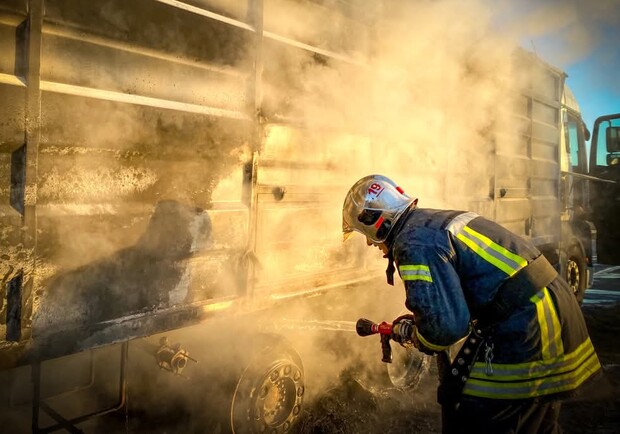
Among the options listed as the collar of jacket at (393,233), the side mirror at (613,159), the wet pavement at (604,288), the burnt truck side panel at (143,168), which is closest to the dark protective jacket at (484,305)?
the collar of jacket at (393,233)

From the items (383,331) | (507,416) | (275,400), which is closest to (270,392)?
(275,400)

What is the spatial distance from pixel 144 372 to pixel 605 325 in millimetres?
6703

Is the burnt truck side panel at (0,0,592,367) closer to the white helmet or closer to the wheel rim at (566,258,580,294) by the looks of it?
the white helmet

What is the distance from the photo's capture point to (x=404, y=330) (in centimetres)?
233

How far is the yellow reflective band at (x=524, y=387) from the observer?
2061mm

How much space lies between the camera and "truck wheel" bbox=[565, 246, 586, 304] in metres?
7.15

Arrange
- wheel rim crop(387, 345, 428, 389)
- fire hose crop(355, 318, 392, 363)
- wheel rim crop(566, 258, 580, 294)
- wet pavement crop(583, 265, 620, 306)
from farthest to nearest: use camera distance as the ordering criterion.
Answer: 1. wet pavement crop(583, 265, 620, 306)
2. wheel rim crop(566, 258, 580, 294)
3. wheel rim crop(387, 345, 428, 389)
4. fire hose crop(355, 318, 392, 363)

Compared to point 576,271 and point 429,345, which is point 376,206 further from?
point 576,271

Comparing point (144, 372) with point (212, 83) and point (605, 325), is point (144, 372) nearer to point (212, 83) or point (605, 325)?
point (212, 83)

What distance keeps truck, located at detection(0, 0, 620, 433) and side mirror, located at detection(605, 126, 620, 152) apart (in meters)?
6.48

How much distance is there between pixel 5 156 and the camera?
5.89ft

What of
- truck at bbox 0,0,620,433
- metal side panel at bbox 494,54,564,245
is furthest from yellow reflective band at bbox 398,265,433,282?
metal side panel at bbox 494,54,564,245

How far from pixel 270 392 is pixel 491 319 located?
5.24 feet

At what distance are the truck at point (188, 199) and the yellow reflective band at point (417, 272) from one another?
43.1 inches
